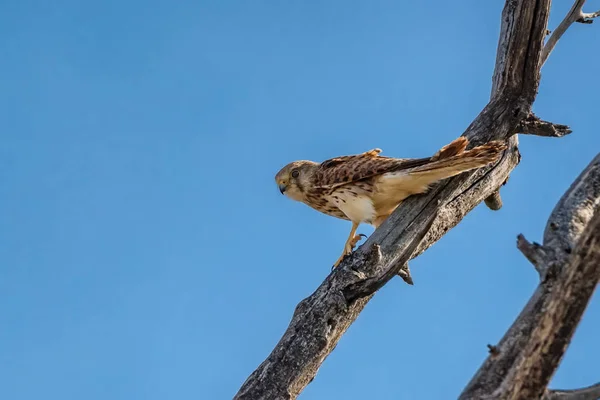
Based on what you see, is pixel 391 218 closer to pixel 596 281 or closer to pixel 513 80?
pixel 513 80

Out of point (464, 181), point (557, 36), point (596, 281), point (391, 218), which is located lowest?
point (596, 281)

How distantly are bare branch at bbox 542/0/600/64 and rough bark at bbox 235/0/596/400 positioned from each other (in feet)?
1.03

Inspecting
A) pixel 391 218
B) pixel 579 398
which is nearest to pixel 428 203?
pixel 391 218

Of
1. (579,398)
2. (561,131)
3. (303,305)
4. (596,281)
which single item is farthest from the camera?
(561,131)

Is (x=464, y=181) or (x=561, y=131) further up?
(x=561, y=131)

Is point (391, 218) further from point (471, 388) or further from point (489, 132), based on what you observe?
point (471, 388)

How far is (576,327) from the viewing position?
252 cm

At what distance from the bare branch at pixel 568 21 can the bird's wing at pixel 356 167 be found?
128 centimetres

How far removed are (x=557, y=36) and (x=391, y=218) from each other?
184 centimetres

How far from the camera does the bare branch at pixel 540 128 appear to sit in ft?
17.3

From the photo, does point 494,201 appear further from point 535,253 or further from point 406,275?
point 535,253

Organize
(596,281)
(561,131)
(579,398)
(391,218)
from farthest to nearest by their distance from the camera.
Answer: (561,131) → (391,218) → (579,398) → (596,281)

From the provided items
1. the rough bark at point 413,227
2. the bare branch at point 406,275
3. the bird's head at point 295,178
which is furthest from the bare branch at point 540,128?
the bird's head at point 295,178

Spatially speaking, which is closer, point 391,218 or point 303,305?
point 303,305
